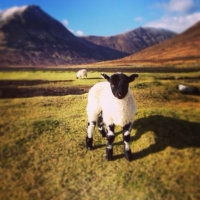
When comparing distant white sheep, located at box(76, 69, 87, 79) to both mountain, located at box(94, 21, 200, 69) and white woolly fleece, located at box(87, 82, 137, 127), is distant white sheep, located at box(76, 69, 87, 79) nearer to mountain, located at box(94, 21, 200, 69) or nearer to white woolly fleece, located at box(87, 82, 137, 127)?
white woolly fleece, located at box(87, 82, 137, 127)

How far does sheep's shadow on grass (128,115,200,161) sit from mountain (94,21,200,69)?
1.53m

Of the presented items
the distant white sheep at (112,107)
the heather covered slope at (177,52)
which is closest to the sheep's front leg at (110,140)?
the distant white sheep at (112,107)

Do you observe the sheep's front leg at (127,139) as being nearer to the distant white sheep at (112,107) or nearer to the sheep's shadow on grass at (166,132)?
the distant white sheep at (112,107)

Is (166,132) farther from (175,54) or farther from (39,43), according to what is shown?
(39,43)

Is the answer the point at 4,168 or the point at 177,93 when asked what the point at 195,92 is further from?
the point at 4,168

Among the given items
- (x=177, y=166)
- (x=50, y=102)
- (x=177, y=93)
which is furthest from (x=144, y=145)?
(x=50, y=102)

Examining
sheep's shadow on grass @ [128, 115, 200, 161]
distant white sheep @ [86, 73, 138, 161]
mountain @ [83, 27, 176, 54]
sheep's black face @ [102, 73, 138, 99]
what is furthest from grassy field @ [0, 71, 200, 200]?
sheep's black face @ [102, 73, 138, 99]

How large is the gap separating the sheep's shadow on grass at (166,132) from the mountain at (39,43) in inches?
74.6

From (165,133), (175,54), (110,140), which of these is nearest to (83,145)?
(110,140)

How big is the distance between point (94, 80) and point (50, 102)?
111 cm

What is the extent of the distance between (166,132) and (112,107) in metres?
1.36

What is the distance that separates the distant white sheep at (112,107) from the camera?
421 cm

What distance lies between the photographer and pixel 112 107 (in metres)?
4.43

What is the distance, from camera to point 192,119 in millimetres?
5305
